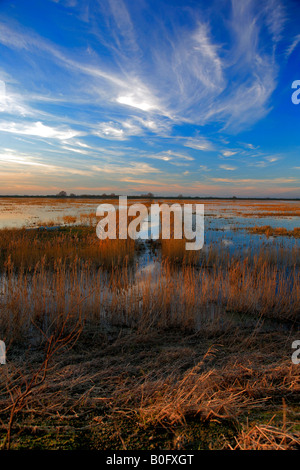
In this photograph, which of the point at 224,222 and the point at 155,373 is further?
the point at 224,222

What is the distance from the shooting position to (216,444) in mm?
1570

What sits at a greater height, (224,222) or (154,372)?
(224,222)

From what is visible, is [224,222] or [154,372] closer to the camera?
[154,372]

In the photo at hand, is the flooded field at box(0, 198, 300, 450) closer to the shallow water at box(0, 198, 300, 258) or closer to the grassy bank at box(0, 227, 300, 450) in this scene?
the grassy bank at box(0, 227, 300, 450)

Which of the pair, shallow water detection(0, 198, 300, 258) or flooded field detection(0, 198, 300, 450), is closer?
flooded field detection(0, 198, 300, 450)

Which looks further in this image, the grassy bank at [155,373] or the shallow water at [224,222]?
the shallow water at [224,222]

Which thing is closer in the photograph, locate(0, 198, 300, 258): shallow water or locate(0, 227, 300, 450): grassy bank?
locate(0, 227, 300, 450): grassy bank

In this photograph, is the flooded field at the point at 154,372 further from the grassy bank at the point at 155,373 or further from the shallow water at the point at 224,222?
the shallow water at the point at 224,222

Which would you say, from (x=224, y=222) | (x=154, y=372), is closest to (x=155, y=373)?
(x=154, y=372)

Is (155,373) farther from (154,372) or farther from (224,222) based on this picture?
(224,222)

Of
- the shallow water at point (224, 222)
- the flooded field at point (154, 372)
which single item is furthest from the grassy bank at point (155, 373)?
the shallow water at point (224, 222)

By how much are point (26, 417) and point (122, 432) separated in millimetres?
739

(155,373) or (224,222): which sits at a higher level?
(224,222)

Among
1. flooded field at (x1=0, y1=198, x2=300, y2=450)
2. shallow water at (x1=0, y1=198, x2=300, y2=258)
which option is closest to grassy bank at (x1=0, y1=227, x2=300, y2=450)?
flooded field at (x1=0, y1=198, x2=300, y2=450)
